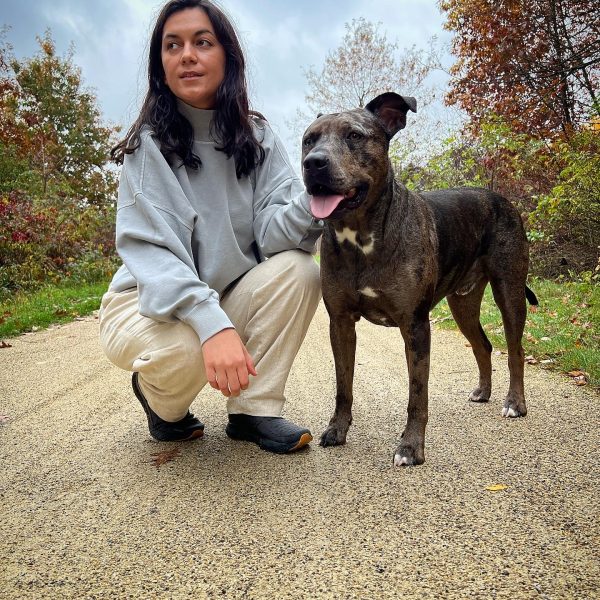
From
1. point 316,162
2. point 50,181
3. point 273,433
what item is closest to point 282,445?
point 273,433

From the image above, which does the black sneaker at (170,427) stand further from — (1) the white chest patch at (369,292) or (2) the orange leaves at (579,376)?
(2) the orange leaves at (579,376)

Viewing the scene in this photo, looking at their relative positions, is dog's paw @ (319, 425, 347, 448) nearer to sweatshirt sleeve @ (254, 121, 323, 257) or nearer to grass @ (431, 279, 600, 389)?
sweatshirt sleeve @ (254, 121, 323, 257)

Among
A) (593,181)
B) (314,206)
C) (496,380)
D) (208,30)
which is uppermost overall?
(208,30)

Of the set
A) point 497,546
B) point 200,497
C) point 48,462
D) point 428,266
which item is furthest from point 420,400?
point 48,462

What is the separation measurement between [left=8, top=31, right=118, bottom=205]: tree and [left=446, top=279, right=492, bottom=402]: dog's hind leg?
17.9m

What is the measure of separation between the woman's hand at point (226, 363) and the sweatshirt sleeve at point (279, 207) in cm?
71

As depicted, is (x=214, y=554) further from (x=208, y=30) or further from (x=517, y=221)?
(x=517, y=221)

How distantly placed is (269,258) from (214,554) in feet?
4.81

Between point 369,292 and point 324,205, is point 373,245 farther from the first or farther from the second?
point 324,205

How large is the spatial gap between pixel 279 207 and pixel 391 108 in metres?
0.73

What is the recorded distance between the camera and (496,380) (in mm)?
4152

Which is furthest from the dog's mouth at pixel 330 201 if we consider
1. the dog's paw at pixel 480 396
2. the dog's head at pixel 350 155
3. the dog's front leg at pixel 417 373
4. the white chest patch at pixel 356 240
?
the dog's paw at pixel 480 396

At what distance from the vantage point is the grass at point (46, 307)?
6.80 meters

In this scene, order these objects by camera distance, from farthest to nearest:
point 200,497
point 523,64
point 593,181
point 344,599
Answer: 1. point 523,64
2. point 593,181
3. point 200,497
4. point 344,599
